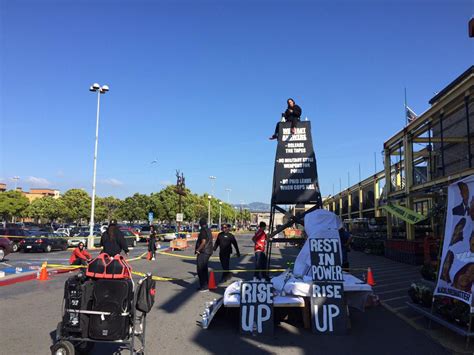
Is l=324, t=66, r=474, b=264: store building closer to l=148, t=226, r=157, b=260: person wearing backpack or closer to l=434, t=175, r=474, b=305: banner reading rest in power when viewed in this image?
l=434, t=175, r=474, b=305: banner reading rest in power

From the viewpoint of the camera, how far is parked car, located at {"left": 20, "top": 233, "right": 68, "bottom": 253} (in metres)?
25.5

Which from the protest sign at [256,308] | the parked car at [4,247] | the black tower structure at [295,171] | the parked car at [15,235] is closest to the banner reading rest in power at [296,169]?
the black tower structure at [295,171]

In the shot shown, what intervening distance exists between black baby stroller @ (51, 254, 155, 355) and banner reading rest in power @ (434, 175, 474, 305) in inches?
175

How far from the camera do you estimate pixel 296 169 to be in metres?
9.41

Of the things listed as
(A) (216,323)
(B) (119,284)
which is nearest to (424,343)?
(A) (216,323)

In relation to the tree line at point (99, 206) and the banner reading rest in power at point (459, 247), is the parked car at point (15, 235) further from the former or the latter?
the tree line at point (99, 206)

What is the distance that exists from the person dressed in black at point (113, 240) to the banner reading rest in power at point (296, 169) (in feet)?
12.0

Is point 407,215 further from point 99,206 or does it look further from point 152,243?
point 99,206

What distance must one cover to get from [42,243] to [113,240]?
1894cm

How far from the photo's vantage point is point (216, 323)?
277 inches

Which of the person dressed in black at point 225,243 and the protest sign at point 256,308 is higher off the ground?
the person dressed in black at point 225,243

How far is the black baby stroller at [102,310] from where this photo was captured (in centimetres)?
459

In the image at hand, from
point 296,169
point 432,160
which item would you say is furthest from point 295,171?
point 432,160

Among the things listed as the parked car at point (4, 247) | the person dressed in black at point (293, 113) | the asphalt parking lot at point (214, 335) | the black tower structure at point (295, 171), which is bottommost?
the asphalt parking lot at point (214, 335)
